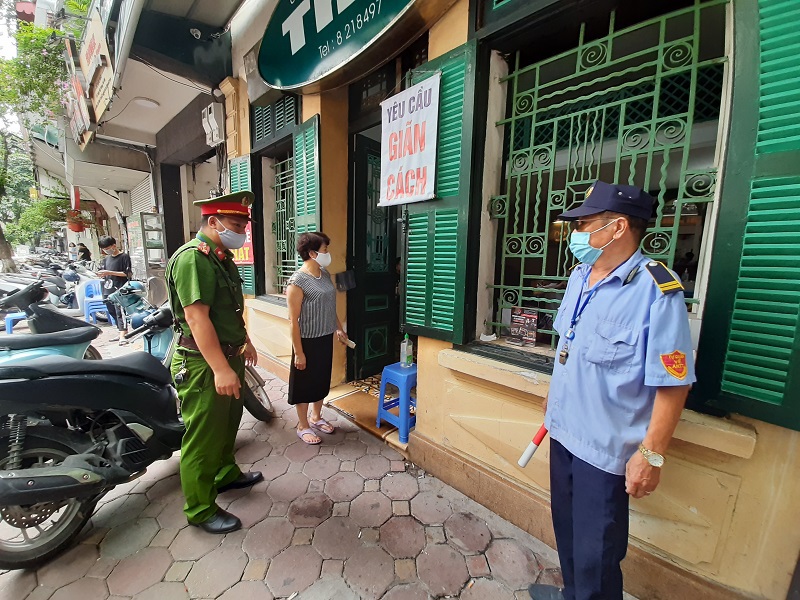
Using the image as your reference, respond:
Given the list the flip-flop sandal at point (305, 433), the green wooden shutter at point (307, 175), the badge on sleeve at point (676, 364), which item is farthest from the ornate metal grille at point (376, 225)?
the badge on sleeve at point (676, 364)

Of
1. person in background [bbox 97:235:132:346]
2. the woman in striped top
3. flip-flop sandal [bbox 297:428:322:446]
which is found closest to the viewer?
the woman in striped top

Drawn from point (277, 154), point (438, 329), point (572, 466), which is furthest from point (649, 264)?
point (277, 154)

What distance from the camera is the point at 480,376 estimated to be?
6.83 ft

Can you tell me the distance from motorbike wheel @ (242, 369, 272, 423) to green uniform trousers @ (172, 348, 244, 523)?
0.93 meters

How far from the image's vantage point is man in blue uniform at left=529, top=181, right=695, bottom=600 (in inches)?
43.7

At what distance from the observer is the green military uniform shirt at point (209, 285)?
1.72 metres

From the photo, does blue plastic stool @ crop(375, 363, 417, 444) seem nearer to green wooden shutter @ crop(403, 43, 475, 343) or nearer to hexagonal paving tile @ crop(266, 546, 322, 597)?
green wooden shutter @ crop(403, 43, 475, 343)

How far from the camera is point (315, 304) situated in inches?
105

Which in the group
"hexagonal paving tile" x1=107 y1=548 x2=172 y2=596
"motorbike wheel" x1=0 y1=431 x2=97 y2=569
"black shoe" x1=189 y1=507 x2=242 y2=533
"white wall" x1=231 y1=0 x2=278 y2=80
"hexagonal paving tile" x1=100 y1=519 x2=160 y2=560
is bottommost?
"hexagonal paving tile" x1=100 y1=519 x2=160 y2=560

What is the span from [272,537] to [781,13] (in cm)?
336

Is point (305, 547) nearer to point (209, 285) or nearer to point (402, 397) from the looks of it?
point (402, 397)

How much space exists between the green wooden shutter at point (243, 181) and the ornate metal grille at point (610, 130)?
342 centimetres

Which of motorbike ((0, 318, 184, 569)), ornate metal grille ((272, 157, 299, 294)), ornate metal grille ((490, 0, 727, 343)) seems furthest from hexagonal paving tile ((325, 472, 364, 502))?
ornate metal grille ((272, 157, 299, 294))

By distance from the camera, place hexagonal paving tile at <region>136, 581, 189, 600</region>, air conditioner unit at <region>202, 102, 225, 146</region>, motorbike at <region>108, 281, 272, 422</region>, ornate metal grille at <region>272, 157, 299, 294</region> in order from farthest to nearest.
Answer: air conditioner unit at <region>202, 102, 225, 146</region>
ornate metal grille at <region>272, 157, 299, 294</region>
motorbike at <region>108, 281, 272, 422</region>
hexagonal paving tile at <region>136, 581, 189, 600</region>
